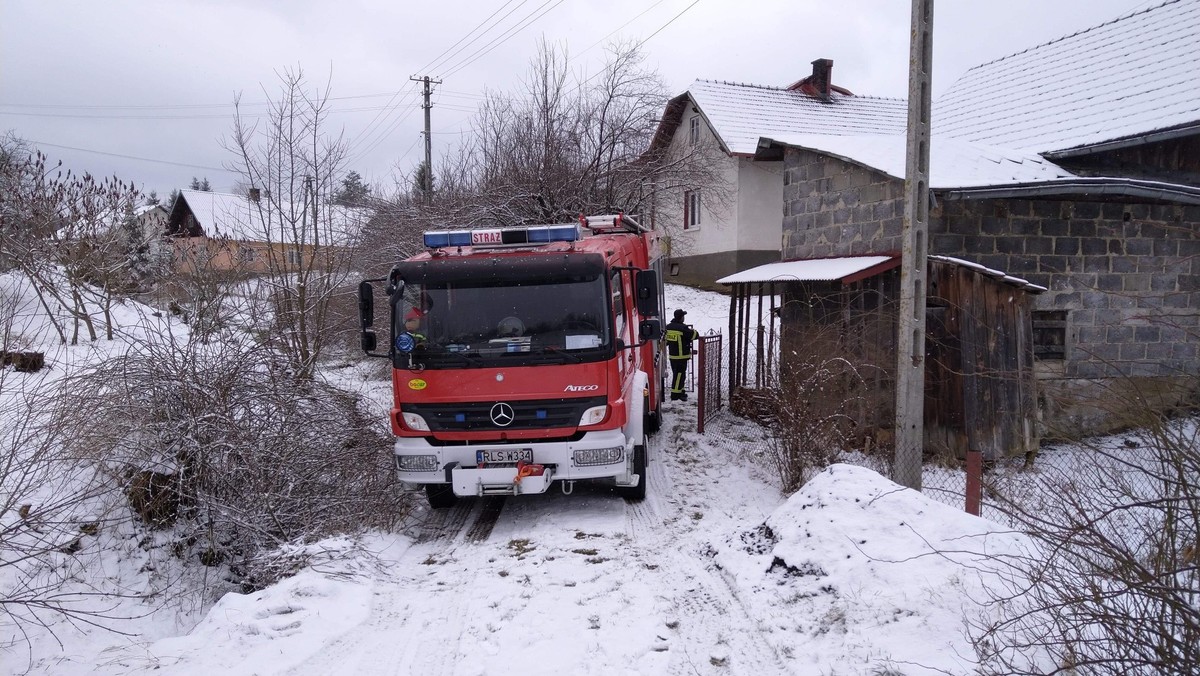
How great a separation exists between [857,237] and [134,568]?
30.6 ft

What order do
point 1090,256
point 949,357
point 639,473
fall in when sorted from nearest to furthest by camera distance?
point 639,473 → point 949,357 → point 1090,256

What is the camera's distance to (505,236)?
7512 millimetres

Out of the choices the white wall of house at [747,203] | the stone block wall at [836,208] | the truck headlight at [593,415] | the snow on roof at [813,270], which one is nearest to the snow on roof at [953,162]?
the stone block wall at [836,208]

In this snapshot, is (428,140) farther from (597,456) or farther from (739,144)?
(597,456)

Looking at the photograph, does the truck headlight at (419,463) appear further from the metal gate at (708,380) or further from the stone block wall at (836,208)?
the stone block wall at (836,208)

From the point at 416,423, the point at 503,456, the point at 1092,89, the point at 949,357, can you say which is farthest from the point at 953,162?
the point at 416,423

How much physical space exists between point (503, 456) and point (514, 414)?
42 centimetres

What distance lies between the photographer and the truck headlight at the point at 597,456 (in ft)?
22.2

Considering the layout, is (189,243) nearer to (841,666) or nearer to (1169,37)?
(841,666)

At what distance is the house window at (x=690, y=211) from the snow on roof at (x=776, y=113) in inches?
119

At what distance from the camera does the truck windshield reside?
6.73 meters

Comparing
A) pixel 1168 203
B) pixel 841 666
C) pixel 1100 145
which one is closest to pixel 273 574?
pixel 841 666

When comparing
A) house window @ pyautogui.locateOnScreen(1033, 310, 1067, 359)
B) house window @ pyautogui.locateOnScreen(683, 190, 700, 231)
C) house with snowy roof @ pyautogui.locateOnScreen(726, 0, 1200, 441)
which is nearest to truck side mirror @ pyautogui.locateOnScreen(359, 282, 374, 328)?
house with snowy roof @ pyautogui.locateOnScreen(726, 0, 1200, 441)

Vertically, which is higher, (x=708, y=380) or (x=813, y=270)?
(x=813, y=270)
